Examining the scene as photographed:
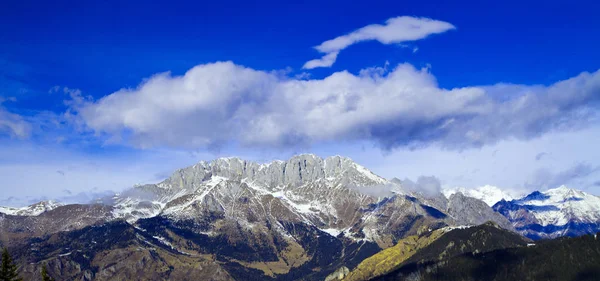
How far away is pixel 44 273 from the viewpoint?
87.5 meters

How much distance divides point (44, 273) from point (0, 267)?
7.08 metres

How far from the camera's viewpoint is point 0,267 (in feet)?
286
